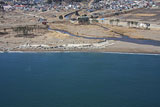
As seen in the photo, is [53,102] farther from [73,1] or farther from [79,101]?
[73,1]

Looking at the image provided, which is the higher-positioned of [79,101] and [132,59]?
[132,59]

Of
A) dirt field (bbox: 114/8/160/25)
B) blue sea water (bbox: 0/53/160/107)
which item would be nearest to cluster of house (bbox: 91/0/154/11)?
dirt field (bbox: 114/8/160/25)

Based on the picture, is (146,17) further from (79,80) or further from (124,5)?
(79,80)

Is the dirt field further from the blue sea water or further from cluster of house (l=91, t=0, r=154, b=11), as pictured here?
the blue sea water

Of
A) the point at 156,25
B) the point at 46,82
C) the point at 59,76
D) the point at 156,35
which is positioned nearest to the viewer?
the point at 46,82

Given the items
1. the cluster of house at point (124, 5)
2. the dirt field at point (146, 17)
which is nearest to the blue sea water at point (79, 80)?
the dirt field at point (146, 17)

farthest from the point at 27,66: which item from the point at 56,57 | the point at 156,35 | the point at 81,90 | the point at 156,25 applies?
the point at 156,25

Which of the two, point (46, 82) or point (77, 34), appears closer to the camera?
point (46, 82)

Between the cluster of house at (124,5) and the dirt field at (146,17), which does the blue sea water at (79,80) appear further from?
the cluster of house at (124,5)

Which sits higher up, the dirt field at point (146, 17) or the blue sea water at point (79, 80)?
the dirt field at point (146, 17)
